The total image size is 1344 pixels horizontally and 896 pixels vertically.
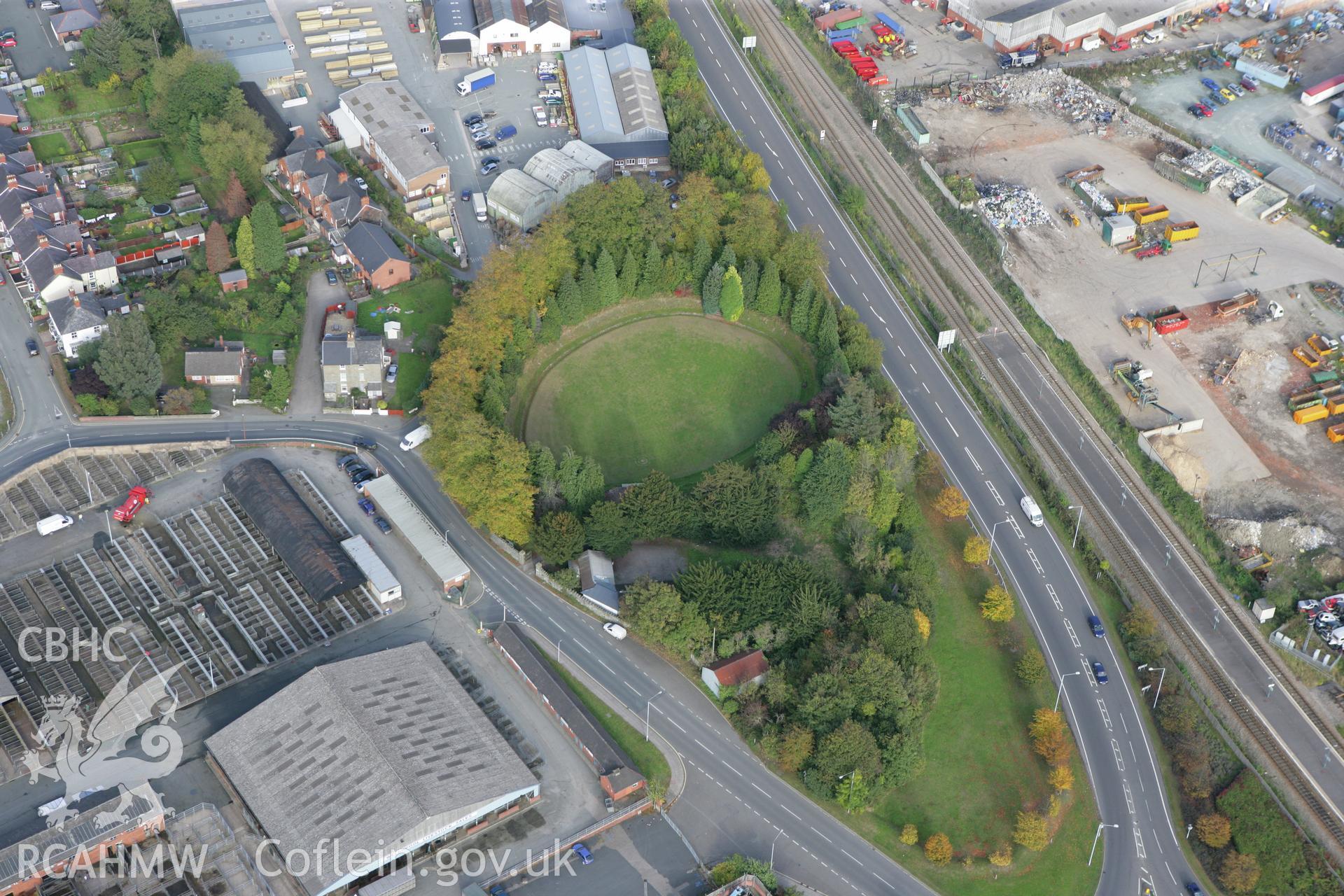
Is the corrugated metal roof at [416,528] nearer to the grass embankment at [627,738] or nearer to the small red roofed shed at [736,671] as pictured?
the grass embankment at [627,738]

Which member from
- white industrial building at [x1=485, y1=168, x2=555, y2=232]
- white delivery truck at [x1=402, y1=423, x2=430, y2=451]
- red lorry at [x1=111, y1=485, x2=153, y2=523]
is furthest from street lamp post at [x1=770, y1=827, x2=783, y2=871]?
white industrial building at [x1=485, y1=168, x2=555, y2=232]

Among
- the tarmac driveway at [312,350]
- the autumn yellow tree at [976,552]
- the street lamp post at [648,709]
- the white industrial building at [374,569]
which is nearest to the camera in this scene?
the street lamp post at [648,709]

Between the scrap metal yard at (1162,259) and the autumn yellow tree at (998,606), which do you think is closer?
the autumn yellow tree at (998,606)

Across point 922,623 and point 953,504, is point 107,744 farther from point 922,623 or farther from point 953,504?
point 953,504

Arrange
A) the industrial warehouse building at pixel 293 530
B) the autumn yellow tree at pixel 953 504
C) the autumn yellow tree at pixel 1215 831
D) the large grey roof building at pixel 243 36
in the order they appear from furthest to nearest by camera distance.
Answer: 1. the large grey roof building at pixel 243 36
2. the autumn yellow tree at pixel 953 504
3. the industrial warehouse building at pixel 293 530
4. the autumn yellow tree at pixel 1215 831

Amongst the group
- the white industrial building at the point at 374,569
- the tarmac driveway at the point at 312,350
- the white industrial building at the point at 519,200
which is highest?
the white industrial building at the point at 519,200

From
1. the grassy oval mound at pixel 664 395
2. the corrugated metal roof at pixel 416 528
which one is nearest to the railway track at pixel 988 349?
the grassy oval mound at pixel 664 395

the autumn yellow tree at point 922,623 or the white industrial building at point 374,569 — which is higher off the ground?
the white industrial building at point 374,569

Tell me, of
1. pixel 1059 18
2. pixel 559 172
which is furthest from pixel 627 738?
pixel 1059 18
